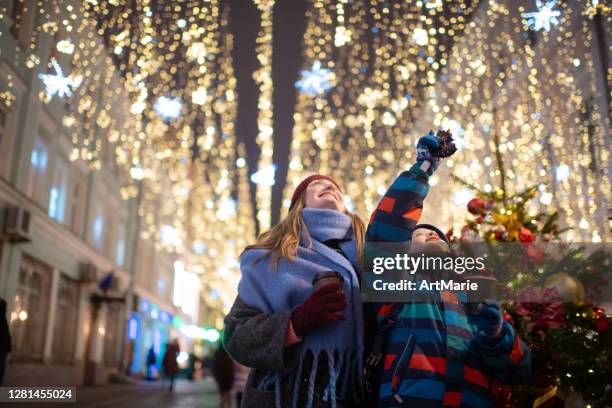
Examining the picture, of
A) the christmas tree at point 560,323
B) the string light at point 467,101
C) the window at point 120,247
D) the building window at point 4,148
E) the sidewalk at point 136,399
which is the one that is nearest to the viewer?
the christmas tree at point 560,323

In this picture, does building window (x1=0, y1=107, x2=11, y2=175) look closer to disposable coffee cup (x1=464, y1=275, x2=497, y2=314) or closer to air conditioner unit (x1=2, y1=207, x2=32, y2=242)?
air conditioner unit (x1=2, y1=207, x2=32, y2=242)

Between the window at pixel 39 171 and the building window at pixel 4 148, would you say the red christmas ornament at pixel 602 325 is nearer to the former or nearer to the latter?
the building window at pixel 4 148

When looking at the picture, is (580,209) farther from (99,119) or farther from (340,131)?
(340,131)

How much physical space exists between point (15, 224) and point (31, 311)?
303 cm

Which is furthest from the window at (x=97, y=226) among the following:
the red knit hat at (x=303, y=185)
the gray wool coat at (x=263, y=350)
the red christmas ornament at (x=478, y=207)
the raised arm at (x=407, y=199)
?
the raised arm at (x=407, y=199)

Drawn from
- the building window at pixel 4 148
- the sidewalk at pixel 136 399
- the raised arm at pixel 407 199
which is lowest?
the sidewalk at pixel 136 399

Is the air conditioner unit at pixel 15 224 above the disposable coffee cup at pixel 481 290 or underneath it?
above

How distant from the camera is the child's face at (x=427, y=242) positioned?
265 cm

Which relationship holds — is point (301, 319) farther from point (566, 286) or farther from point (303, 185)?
point (566, 286)

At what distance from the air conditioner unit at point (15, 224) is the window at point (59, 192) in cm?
343

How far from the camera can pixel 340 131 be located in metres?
19.3

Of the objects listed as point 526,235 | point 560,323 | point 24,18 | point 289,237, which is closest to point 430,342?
point 289,237

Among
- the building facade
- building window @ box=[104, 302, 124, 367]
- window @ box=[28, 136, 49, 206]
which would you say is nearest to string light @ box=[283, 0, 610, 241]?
the building facade

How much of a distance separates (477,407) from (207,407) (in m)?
11.1
